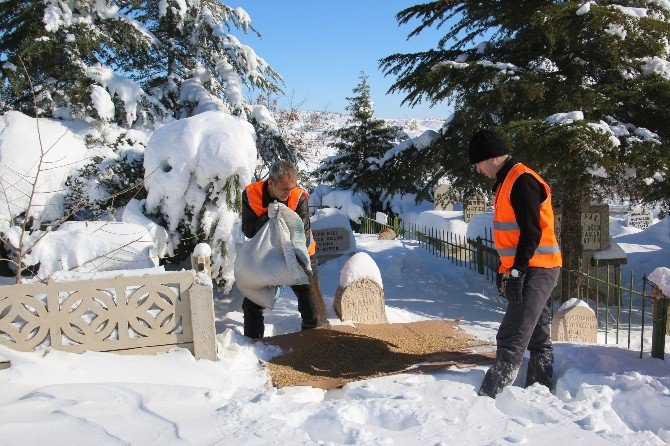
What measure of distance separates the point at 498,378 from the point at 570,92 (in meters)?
5.79

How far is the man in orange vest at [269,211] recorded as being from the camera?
15.3 feet

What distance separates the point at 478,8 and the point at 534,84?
2.87m

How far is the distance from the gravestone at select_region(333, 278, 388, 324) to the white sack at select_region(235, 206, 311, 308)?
3.14 ft

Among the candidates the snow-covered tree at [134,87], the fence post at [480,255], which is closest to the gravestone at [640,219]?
the fence post at [480,255]

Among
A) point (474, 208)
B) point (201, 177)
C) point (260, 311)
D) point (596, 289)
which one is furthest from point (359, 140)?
point (260, 311)

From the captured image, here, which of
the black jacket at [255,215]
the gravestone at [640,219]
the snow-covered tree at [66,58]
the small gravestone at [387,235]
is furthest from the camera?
the gravestone at [640,219]

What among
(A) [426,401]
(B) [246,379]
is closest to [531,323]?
(A) [426,401]

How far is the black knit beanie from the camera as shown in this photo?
11.2ft

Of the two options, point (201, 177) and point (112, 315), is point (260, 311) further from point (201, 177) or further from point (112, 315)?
point (201, 177)

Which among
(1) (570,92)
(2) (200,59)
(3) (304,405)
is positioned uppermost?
(2) (200,59)

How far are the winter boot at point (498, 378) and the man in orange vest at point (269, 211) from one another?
6.54ft

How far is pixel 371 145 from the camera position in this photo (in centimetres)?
2384

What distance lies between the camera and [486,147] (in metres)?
3.41

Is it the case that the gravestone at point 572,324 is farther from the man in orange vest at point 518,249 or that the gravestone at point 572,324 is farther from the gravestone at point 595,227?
the gravestone at point 595,227
